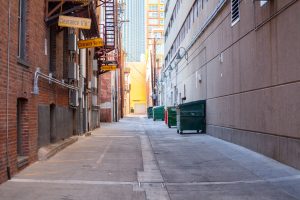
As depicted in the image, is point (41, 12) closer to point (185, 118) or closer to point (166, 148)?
point (166, 148)

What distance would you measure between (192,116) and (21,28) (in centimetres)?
1371

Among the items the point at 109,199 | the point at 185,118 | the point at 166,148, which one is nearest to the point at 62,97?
the point at 166,148

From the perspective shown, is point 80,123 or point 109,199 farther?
point 80,123

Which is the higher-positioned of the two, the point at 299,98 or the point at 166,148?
the point at 299,98

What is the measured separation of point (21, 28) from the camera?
37.9 feet

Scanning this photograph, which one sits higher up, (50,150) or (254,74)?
(254,74)

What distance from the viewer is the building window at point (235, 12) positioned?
637 inches

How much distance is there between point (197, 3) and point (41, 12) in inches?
604

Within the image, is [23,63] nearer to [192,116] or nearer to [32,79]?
[32,79]

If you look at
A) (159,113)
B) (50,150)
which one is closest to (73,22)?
(50,150)

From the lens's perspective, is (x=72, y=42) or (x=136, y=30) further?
(x=136, y=30)

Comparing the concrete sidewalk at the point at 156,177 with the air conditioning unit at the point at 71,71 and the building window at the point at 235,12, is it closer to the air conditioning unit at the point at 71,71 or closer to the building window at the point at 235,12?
the air conditioning unit at the point at 71,71

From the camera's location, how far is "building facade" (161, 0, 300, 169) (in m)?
10.9

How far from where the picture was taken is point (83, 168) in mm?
11562
